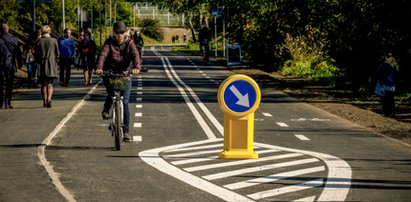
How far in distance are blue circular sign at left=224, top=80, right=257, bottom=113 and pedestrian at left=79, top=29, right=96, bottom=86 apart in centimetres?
1743

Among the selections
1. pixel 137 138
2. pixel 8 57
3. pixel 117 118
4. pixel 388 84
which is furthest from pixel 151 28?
pixel 117 118

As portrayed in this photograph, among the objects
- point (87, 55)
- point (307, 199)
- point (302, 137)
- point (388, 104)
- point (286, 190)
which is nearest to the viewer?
point (307, 199)

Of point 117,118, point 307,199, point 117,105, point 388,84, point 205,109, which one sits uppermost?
point 117,105

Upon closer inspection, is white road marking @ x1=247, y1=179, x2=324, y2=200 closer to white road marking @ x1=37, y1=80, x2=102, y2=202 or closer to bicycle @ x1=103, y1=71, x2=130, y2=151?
white road marking @ x1=37, y1=80, x2=102, y2=202

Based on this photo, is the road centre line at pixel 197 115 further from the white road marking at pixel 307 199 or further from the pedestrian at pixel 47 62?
the white road marking at pixel 307 199

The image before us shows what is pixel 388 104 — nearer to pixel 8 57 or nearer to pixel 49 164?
pixel 8 57

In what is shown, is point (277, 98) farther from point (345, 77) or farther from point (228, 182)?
point (228, 182)

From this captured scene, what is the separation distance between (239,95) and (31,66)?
17.3 meters

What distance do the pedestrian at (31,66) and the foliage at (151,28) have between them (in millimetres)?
106421

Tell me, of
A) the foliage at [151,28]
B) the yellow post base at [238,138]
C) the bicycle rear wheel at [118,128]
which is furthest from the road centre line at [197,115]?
the foliage at [151,28]

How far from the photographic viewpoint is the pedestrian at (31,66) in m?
28.0

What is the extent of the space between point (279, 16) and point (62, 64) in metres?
9.07

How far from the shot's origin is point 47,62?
21.0m

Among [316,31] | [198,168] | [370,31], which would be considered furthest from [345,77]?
[198,168]
